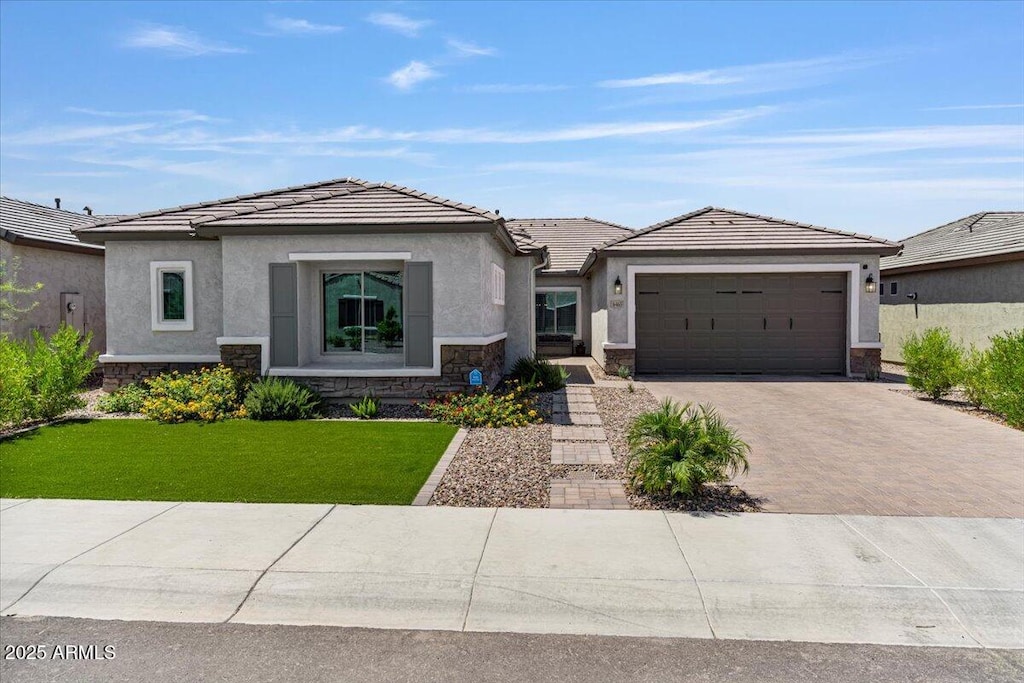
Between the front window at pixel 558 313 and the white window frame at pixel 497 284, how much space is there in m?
8.91

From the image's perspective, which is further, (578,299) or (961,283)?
(578,299)

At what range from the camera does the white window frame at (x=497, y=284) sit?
13.8 meters

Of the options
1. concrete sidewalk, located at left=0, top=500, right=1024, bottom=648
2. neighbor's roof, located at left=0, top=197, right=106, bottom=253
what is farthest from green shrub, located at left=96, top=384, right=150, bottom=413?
concrete sidewalk, located at left=0, top=500, right=1024, bottom=648

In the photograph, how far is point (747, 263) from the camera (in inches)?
673

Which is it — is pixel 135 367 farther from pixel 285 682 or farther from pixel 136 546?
pixel 285 682

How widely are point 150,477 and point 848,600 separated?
6.96m

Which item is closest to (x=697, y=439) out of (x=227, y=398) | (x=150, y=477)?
(x=150, y=477)

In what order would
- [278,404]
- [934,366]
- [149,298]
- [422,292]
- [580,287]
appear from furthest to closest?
[580,287]
[149,298]
[934,366]
[422,292]
[278,404]

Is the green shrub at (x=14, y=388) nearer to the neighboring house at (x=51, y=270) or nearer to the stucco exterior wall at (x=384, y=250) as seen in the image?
the stucco exterior wall at (x=384, y=250)

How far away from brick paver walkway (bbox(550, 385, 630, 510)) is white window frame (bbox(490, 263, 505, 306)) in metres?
2.40

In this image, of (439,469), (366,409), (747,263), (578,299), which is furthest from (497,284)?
(578,299)

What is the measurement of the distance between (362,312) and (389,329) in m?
0.59

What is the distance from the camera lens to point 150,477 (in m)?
7.81

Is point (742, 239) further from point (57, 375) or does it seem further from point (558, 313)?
point (57, 375)
